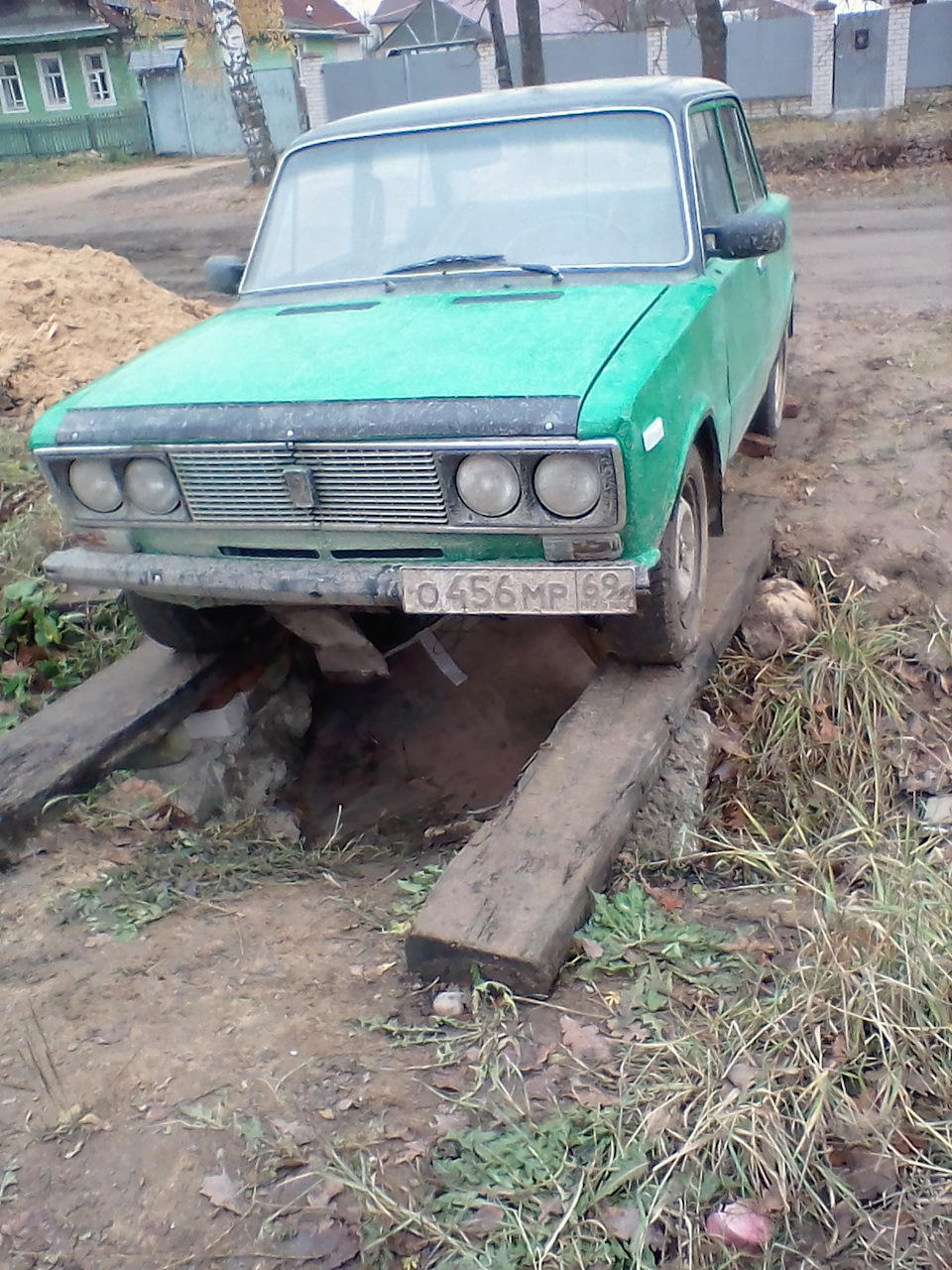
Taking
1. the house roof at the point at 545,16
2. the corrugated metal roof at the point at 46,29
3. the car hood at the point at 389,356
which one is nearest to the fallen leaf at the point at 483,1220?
the car hood at the point at 389,356

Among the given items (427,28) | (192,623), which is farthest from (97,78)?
(192,623)

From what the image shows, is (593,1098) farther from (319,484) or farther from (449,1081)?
(319,484)

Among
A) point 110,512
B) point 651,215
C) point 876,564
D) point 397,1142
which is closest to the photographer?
point 397,1142

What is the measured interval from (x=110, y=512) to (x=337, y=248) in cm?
139

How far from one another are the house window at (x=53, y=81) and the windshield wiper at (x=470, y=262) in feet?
109

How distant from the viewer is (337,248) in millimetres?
4000

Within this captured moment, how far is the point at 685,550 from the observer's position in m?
3.47

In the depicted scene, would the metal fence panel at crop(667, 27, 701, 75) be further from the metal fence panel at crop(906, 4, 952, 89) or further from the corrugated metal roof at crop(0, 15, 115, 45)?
the corrugated metal roof at crop(0, 15, 115, 45)

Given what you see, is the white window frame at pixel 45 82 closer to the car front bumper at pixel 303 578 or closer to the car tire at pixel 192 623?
the car tire at pixel 192 623

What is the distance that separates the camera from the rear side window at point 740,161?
4.55 metres

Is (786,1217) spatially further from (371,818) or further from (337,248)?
(337,248)

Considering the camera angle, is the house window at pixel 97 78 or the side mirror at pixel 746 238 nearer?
the side mirror at pixel 746 238

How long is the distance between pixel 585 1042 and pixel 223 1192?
0.78 m

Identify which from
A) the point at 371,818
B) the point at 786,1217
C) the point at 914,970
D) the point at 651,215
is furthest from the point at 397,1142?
the point at 651,215
